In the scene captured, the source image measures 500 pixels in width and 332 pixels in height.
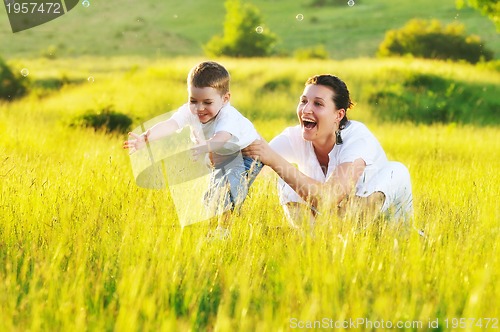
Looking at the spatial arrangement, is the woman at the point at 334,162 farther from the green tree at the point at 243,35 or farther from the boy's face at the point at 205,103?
the green tree at the point at 243,35

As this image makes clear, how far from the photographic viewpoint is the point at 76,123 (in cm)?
1373

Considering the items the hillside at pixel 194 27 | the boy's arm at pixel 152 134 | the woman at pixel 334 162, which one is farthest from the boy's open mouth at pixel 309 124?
the hillside at pixel 194 27

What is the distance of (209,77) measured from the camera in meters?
5.55

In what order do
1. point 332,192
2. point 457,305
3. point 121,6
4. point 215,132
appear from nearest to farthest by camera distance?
point 457,305 → point 332,192 → point 215,132 → point 121,6

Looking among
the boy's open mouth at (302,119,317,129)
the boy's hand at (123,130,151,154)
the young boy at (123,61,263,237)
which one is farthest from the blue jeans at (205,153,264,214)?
the boy's hand at (123,130,151,154)

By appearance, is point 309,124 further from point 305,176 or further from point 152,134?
point 152,134

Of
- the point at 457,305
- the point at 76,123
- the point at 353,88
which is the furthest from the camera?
the point at 353,88

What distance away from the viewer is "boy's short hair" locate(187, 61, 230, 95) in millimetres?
5562

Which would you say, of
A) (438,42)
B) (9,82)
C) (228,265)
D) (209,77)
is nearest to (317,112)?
(209,77)

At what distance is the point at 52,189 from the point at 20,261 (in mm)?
1314

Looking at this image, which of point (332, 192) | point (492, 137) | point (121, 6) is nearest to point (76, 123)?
point (492, 137)

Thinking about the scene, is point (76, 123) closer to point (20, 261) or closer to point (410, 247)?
point (20, 261)

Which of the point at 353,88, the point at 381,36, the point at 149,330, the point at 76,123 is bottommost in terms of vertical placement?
the point at 381,36

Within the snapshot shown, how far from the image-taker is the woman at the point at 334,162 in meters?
5.18
